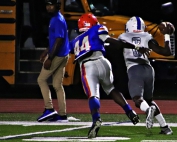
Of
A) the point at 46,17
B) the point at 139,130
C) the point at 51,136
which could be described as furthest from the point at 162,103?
the point at 51,136

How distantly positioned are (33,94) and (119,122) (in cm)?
526

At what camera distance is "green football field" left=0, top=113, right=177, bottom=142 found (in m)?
11.2

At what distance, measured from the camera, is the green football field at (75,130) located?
11.2 meters

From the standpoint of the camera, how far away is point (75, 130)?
40.2 feet

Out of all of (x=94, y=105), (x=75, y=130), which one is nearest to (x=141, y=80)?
(x=94, y=105)

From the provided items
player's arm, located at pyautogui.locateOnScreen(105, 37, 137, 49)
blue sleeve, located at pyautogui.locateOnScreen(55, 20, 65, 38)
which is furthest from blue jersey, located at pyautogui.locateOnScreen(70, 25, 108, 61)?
blue sleeve, located at pyautogui.locateOnScreen(55, 20, 65, 38)

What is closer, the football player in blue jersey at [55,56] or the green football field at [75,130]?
the green football field at [75,130]

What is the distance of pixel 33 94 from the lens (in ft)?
60.1

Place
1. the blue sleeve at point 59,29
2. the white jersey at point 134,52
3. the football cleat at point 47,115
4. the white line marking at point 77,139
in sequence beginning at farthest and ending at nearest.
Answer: the football cleat at point 47,115 < the blue sleeve at point 59,29 < the white jersey at point 134,52 < the white line marking at point 77,139

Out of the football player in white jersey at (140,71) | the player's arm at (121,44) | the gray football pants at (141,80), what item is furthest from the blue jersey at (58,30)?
the player's arm at (121,44)

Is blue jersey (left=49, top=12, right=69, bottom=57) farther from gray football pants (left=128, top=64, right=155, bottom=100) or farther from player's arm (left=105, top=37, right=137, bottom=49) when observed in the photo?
player's arm (left=105, top=37, right=137, bottom=49)

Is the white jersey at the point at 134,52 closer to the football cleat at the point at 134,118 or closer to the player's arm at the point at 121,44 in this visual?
the player's arm at the point at 121,44

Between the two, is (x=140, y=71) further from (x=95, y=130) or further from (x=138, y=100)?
(x=95, y=130)

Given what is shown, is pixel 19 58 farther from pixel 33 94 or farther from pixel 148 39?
pixel 148 39
